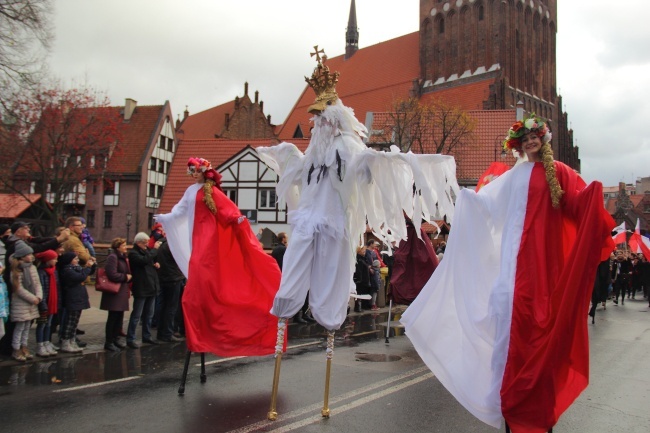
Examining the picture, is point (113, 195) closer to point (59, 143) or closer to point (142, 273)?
point (59, 143)

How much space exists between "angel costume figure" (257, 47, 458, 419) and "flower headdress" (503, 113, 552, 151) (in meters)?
0.67

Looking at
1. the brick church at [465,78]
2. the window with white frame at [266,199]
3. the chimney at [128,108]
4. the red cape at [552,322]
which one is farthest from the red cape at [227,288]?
the chimney at [128,108]

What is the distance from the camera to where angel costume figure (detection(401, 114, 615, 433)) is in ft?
13.4

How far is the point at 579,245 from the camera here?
4.14 metres

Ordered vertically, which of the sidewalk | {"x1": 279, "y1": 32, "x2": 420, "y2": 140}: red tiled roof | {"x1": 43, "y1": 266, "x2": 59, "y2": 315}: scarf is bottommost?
the sidewalk

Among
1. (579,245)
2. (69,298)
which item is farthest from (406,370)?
(69,298)

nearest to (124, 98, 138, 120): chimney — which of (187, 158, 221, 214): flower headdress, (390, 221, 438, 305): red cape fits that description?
(390, 221, 438, 305): red cape

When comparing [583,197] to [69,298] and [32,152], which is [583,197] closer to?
[69,298]

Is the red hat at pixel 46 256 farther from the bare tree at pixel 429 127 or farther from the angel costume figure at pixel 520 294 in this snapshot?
the bare tree at pixel 429 127

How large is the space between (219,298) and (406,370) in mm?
2834

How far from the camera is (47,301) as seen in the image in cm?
857

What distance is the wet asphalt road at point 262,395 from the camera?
16.8 ft

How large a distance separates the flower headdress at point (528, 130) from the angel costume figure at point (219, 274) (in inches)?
125

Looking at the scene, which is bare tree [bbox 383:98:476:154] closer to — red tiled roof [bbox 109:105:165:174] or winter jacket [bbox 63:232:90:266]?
red tiled roof [bbox 109:105:165:174]
